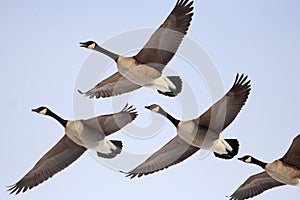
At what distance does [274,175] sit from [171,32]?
3.92m

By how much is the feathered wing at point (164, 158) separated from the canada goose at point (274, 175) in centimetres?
184

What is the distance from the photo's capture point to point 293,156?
14.9 meters

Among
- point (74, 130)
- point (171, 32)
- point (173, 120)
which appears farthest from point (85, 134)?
point (171, 32)

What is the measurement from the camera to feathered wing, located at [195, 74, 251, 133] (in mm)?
14023

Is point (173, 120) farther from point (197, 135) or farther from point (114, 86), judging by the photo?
point (114, 86)

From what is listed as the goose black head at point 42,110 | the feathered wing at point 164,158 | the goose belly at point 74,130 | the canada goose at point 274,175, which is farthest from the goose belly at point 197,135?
the goose black head at point 42,110


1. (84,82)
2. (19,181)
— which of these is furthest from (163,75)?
(19,181)

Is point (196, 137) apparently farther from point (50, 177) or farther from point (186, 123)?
point (50, 177)

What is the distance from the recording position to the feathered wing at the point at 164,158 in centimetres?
1503

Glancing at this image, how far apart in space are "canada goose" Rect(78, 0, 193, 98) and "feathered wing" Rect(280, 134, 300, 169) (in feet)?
8.58

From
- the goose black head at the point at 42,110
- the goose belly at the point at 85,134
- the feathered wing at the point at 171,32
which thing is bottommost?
the goose black head at the point at 42,110

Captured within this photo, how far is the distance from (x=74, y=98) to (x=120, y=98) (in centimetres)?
119

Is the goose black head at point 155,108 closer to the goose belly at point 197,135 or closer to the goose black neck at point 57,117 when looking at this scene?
the goose belly at point 197,135

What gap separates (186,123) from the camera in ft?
47.3
